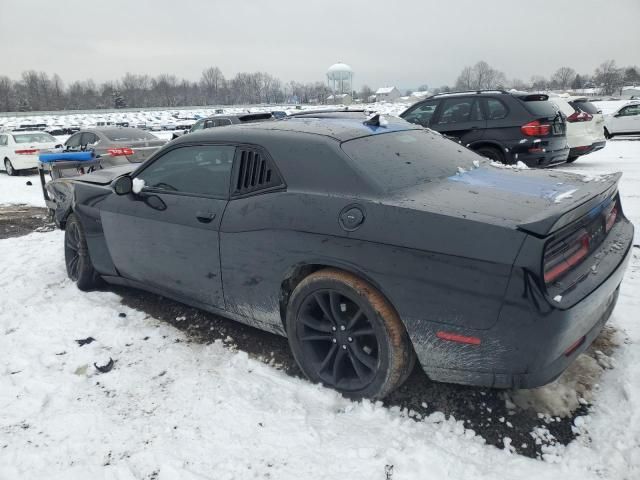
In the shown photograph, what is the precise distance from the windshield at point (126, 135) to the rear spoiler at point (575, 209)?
35.9 feet

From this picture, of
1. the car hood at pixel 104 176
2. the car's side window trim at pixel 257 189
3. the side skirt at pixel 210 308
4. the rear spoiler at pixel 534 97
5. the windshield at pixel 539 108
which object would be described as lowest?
the side skirt at pixel 210 308

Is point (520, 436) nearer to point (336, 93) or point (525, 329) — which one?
point (525, 329)

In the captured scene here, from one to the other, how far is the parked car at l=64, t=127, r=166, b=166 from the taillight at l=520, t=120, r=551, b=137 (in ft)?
24.7

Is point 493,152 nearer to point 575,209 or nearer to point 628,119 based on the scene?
point 575,209

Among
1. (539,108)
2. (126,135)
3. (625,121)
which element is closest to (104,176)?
(539,108)

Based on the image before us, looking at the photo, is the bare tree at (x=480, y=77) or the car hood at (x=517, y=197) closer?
the car hood at (x=517, y=197)

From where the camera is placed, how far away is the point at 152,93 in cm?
11856

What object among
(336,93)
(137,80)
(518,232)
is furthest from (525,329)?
(137,80)

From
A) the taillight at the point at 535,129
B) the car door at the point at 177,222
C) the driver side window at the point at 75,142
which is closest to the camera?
the car door at the point at 177,222

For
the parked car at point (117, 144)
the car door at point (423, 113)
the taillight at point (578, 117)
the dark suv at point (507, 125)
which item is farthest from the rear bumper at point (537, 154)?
the parked car at point (117, 144)

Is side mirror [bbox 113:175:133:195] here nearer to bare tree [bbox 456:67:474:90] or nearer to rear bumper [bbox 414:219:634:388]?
rear bumper [bbox 414:219:634:388]

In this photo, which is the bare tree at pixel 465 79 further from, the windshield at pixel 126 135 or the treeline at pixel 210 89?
the windshield at pixel 126 135

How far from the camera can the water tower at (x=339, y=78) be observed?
125m

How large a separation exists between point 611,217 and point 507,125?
555 cm
